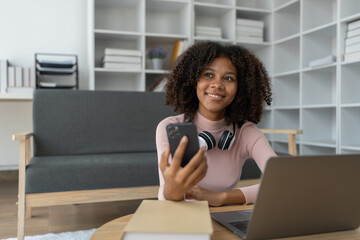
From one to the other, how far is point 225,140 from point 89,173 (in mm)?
992

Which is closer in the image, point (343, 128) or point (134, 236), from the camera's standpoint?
point (134, 236)

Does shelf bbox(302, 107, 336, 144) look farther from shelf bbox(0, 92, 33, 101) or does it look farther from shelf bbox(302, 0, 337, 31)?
shelf bbox(0, 92, 33, 101)

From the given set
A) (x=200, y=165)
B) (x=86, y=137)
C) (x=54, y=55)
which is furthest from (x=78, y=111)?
(x=200, y=165)

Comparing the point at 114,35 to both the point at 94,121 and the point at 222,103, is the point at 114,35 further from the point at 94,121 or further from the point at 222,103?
the point at 222,103

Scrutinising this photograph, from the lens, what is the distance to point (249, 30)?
3398 mm

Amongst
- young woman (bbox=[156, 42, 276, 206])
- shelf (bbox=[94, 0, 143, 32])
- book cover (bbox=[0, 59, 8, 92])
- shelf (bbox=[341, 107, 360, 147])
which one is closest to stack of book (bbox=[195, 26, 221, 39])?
shelf (bbox=[94, 0, 143, 32])

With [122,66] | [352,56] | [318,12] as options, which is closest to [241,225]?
[352,56]

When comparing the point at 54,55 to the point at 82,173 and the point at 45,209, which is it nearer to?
the point at 45,209

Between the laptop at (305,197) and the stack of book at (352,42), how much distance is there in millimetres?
2055

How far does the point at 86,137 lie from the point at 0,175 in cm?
144

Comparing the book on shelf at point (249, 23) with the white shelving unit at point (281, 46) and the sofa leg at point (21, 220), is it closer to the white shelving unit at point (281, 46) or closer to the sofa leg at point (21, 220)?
the white shelving unit at point (281, 46)

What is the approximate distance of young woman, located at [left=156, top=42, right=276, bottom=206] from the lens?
106cm

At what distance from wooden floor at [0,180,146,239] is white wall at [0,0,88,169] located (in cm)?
72

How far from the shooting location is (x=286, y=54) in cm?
339
